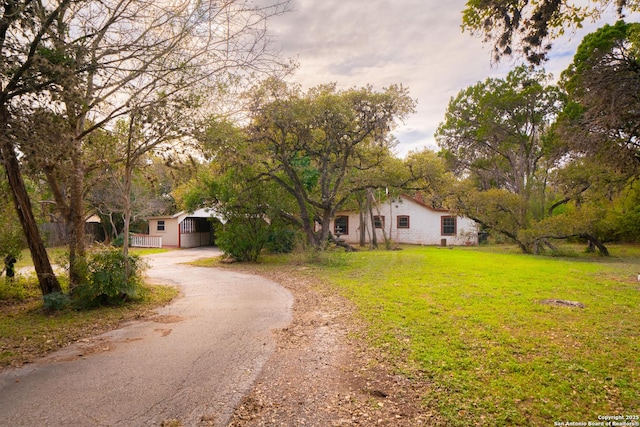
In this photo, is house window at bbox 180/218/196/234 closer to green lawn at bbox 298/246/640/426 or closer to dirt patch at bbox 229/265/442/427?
green lawn at bbox 298/246/640/426

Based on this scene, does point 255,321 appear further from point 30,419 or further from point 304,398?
point 30,419

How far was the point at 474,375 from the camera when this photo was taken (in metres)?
3.94

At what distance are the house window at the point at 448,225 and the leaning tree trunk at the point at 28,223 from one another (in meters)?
25.0

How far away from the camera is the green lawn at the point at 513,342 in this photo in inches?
132

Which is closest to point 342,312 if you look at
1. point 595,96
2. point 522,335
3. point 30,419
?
point 522,335

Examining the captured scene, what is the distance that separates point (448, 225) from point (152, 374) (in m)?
26.5

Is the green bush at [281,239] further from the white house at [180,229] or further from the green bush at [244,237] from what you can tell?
the white house at [180,229]

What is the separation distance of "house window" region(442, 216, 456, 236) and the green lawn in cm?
1769

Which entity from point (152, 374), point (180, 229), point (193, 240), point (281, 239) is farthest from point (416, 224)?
point (152, 374)

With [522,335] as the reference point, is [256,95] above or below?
above

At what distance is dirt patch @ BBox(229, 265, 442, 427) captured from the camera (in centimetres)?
321

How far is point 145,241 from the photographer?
27.4 meters

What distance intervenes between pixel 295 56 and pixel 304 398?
280 inches

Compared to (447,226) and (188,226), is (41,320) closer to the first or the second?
(188,226)
